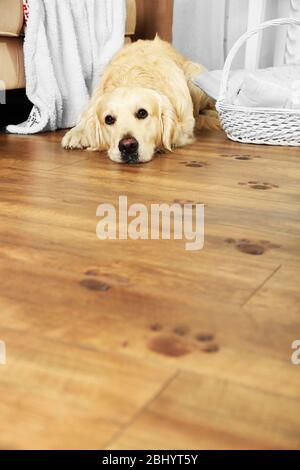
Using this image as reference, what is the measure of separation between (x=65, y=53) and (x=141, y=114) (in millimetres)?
647

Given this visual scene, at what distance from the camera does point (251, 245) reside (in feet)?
4.12

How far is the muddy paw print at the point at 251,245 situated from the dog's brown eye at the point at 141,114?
109 centimetres

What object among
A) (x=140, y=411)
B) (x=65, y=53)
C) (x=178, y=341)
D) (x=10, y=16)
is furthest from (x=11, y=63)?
(x=140, y=411)

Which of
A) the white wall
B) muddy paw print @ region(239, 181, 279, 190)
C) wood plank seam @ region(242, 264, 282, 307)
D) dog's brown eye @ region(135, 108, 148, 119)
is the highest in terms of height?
the white wall

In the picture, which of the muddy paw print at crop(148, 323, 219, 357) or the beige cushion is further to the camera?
the beige cushion

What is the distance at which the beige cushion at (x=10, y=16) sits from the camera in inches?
96.0

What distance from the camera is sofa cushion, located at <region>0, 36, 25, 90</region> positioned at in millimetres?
2469

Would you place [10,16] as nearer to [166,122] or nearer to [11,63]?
[11,63]

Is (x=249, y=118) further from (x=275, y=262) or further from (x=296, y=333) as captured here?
(x=296, y=333)

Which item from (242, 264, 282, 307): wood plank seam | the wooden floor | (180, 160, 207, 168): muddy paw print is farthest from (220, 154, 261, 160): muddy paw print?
(242, 264, 282, 307): wood plank seam

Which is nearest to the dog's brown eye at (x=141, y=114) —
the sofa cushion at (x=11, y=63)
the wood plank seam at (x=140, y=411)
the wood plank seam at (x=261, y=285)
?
the sofa cushion at (x=11, y=63)

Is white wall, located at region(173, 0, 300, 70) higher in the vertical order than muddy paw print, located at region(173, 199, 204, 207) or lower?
higher

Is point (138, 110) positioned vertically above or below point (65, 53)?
below

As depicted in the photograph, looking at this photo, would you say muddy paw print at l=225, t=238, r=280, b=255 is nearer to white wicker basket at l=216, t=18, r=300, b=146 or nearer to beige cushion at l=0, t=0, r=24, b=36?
white wicker basket at l=216, t=18, r=300, b=146
